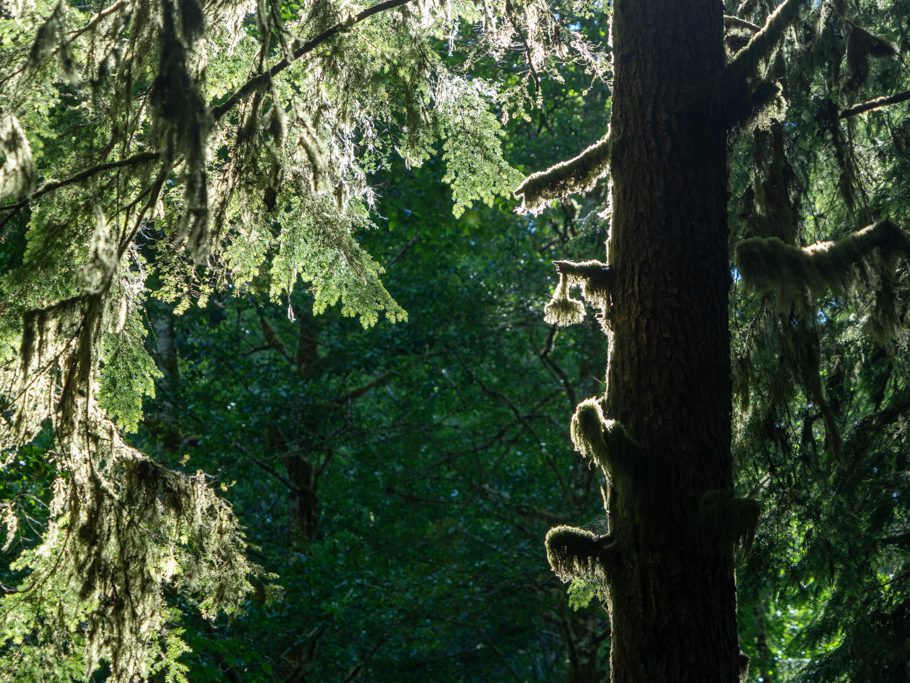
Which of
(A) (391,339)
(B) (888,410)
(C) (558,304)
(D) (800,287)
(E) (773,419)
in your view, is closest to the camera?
(D) (800,287)

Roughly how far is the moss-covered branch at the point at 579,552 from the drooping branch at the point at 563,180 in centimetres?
168

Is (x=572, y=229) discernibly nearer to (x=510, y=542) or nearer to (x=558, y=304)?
(x=510, y=542)

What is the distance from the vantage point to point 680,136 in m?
3.83

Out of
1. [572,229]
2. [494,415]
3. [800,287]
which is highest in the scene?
[572,229]

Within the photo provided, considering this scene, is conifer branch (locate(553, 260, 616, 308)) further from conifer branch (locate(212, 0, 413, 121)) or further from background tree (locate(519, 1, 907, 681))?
conifer branch (locate(212, 0, 413, 121))

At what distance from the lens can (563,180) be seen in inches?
182

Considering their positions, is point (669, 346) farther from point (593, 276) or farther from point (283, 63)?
point (283, 63)

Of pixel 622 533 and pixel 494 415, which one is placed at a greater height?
pixel 494 415

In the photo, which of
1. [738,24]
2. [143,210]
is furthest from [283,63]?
[738,24]

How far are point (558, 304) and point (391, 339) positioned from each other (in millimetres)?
7292

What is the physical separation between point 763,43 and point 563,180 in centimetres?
114

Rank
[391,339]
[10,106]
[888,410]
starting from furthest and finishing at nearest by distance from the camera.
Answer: [391,339], [888,410], [10,106]

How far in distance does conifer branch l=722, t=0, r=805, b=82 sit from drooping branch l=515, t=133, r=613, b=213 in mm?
761

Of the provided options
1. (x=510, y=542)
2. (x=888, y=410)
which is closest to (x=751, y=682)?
(x=510, y=542)
